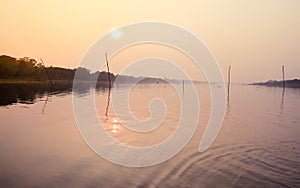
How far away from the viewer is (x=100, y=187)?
35.9ft

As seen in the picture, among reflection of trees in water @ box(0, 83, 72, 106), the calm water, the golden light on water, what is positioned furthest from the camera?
reflection of trees in water @ box(0, 83, 72, 106)

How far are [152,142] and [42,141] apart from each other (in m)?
6.46

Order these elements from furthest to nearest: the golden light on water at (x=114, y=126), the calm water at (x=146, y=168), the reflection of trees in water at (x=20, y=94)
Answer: the reflection of trees in water at (x=20, y=94)
the golden light on water at (x=114, y=126)
the calm water at (x=146, y=168)

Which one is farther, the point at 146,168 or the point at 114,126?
the point at 114,126

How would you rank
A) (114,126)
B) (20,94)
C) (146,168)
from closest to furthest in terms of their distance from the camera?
(146,168) → (114,126) → (20,94)

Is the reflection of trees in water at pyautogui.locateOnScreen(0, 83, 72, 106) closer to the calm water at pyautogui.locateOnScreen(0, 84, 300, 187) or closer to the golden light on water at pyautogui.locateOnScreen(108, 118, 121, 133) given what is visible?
the golden light on water at pyautogui.locateOnScreen(108, 118, 121, 133)

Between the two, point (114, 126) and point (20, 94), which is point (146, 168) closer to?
point (114, 126)

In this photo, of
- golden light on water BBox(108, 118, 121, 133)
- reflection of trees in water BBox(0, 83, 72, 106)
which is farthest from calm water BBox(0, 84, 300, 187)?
reflection of trees in water BBox(0, 83, 72, 106)

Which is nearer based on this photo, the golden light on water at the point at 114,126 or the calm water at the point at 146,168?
the calm water at the point at 146,168

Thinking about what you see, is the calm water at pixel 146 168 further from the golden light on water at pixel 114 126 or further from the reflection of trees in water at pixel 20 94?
the reflection of trees in water at pixel 20 94

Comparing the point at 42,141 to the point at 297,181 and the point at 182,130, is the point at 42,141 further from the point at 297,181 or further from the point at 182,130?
the point at 297,181

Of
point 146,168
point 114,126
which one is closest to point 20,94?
point 114,126

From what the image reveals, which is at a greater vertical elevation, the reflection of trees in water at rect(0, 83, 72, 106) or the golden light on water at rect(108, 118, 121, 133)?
the reflection of trees in water at rect(0, 83, 72, 106)

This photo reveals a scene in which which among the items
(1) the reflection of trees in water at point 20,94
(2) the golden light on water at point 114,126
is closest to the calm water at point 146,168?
(2) the golden light on water at point 114,126
